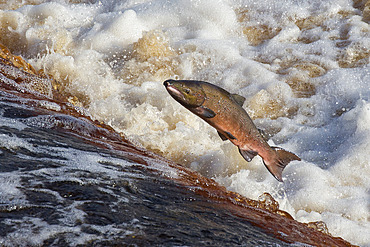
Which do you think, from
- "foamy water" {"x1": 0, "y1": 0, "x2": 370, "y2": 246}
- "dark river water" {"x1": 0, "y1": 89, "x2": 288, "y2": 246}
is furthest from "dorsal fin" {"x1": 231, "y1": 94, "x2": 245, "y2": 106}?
"foamy water" {"x1": 0, "y1": 0, "x2": 370, "y2": 246}

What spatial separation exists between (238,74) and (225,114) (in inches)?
132

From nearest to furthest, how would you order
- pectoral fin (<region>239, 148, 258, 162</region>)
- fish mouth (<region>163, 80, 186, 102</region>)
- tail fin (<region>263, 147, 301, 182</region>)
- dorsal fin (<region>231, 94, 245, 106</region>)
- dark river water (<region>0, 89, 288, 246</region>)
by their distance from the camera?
dark river water (<region>0, 89, 288, 246</region>) → fish mouth (<region>163, 80, 186, 102</region>) → dorsal fin (<region>231, 94, 245, 106</region>) → pectoral fin (<region>239, 148, 258, 162</region>) → tail fin (<region>263, 147, 301, 182</region>)

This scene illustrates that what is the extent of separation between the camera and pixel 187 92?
89.2 inches

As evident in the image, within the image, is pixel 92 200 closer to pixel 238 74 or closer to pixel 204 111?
pixel 204 111

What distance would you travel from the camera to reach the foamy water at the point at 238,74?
3.88 m

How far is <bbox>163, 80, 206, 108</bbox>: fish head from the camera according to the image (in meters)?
2.24

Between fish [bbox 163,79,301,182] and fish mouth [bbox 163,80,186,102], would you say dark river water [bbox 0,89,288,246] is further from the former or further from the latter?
fish mouth [bbox 163,80,186,102]

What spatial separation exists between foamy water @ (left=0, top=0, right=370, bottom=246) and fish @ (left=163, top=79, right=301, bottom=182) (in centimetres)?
88

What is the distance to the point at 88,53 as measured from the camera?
5.94m

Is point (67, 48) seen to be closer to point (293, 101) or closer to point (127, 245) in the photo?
point (293, 101)

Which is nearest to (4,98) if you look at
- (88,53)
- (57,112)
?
(57,112)

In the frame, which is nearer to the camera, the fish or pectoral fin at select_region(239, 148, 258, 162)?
the fish

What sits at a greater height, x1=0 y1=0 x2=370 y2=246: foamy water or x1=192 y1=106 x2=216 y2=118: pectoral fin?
x1=192 y1=106 x2=216 y2=118: pectoral fin

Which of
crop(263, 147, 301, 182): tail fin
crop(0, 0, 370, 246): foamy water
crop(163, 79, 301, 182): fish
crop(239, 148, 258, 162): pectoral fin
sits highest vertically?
crop(163, 79, 301, 182): fish
